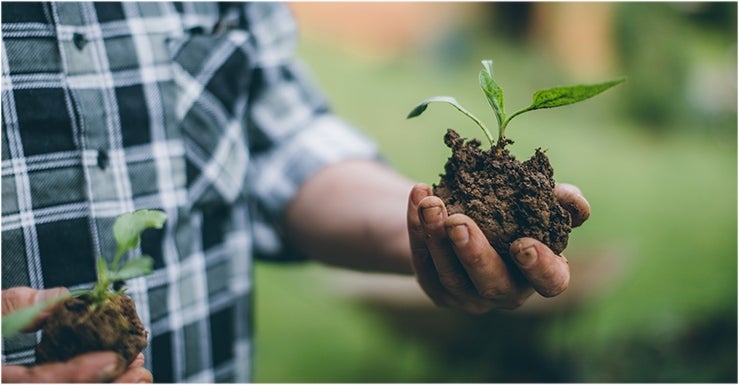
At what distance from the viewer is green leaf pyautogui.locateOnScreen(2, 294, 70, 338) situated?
0.54 meters

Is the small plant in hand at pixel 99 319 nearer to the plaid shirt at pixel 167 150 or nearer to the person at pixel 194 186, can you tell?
the person at pixel 194 186

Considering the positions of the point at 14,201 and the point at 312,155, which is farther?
the point at 312,155

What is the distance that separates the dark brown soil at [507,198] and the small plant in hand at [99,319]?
0.31m

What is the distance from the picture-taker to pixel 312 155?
1186 millimetres

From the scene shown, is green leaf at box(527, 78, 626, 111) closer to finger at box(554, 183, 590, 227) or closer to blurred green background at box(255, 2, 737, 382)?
finger at box(554, 183, 590, 227)

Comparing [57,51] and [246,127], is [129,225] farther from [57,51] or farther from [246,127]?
[246,127]

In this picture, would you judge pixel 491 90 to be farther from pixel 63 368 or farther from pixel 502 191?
pixel 63 368

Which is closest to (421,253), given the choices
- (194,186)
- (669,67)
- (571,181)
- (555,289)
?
(555,289)

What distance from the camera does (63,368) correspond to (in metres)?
0.56

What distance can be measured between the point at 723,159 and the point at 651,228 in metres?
0.74

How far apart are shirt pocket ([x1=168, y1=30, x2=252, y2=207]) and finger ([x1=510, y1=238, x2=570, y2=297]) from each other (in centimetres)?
53

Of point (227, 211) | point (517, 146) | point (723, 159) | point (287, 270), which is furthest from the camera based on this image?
point (723, 159)

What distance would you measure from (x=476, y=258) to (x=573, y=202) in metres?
0.13

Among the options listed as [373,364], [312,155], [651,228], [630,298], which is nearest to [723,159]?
[651,228]
